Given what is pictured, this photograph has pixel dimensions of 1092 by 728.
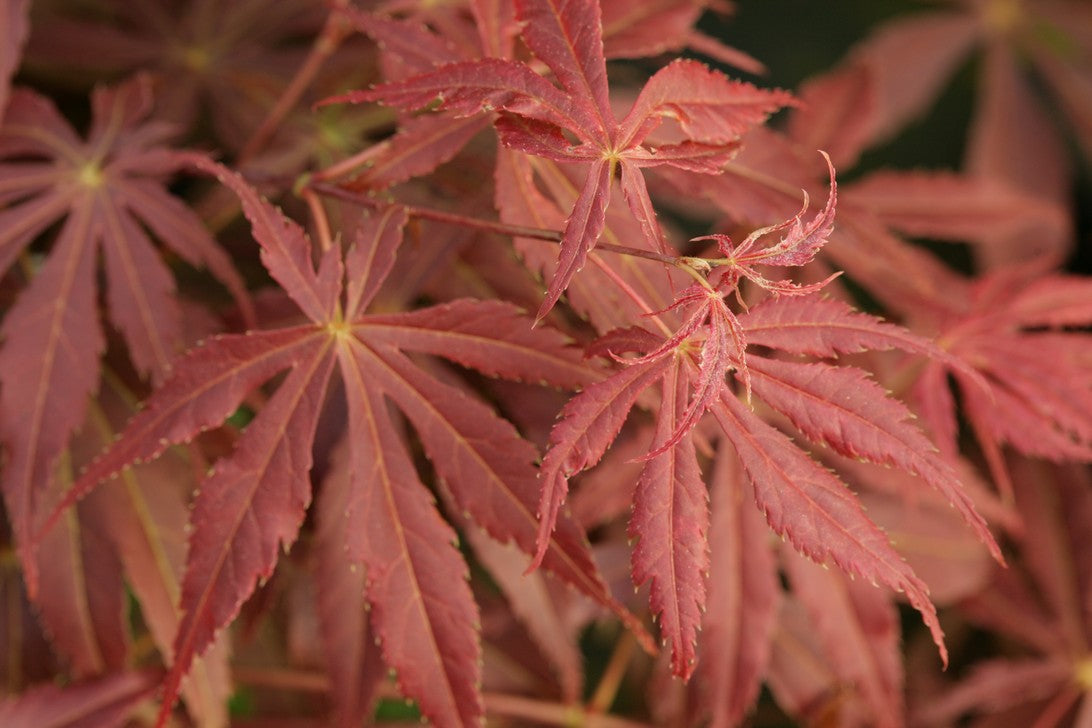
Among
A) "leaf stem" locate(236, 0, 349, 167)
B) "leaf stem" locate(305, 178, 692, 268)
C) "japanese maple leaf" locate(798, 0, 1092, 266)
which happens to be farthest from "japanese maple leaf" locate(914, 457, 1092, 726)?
"leaf stem" locate(236, 0, 349, 167)

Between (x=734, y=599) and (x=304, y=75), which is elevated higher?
(x=304, y=75)

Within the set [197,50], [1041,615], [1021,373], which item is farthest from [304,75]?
[1041,615]

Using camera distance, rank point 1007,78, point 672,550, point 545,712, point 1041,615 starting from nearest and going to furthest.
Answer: point 672,550, point 545,712, point 1041,615, point 1007,78

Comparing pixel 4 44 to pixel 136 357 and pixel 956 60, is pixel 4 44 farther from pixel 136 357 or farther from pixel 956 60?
pixel 956 60

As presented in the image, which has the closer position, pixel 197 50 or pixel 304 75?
pixel 304 75

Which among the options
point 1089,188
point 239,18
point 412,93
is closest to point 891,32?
point 1089,188

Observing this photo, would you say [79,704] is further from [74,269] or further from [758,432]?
[758,432]

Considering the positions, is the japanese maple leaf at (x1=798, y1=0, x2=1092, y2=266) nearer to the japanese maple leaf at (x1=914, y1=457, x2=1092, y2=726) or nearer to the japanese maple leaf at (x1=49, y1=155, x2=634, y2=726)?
the japanese maple leaf at (x1=914, y1=457, x2=1092, y2=726)

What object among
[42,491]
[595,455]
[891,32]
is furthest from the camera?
[891,32]
